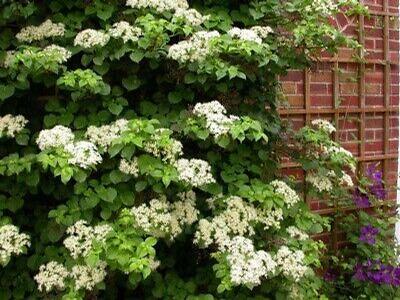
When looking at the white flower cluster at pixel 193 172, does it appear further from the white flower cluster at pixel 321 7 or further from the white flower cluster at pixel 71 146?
the white flower cluster at pixel 321 7

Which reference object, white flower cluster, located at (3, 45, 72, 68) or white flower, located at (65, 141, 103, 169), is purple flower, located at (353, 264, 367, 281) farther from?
white flower cluster, located at (3, 45, 72, 68)

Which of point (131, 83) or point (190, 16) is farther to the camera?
point (131, 83)

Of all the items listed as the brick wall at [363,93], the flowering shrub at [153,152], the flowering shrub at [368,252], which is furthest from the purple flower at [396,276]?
the flowering shrub at [153,152]

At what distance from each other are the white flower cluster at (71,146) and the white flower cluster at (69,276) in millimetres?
401

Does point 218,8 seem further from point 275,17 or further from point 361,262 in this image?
point 361,262

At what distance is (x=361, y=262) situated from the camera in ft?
13.4

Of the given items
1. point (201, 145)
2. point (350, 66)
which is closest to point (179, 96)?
point (201, 145)

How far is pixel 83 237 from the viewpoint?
258 cm

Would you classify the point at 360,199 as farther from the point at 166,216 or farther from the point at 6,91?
the point at 6,91

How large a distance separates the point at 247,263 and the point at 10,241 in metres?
0.90

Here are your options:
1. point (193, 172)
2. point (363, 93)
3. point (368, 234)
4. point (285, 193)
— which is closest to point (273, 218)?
point (285, 193)

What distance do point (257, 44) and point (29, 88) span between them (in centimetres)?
99

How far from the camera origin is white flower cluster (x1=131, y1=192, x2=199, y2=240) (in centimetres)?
258

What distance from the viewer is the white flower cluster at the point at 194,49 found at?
271 centimetres
